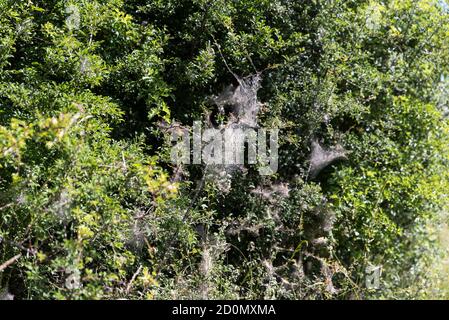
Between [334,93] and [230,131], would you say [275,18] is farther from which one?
[230,131]

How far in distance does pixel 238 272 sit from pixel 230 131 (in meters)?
1.07

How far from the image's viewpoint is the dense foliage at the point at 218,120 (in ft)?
12.8

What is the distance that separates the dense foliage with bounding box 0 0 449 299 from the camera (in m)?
3.90

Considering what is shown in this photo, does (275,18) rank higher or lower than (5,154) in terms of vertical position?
higher

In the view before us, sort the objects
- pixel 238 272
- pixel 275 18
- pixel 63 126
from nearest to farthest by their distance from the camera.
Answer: pixel 63 126 < pixel 238 272 < pixel 275 18

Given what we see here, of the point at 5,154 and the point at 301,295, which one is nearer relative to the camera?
the point at 5,154

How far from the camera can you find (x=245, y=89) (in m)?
5.20

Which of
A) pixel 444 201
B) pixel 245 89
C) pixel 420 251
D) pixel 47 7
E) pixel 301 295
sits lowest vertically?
pixel 301 295

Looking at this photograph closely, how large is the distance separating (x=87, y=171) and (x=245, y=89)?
1772mm

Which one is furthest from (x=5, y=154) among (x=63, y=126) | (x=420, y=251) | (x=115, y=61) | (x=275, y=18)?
(x=420, y=251)

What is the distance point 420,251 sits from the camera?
5.65 metres

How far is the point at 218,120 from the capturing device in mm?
5086

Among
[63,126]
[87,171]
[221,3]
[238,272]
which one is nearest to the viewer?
[63,126]

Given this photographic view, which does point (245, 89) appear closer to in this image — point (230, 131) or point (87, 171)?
point (230, 131)
